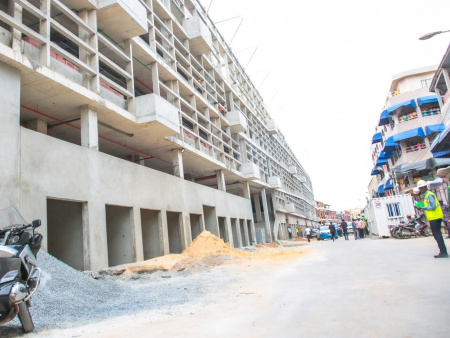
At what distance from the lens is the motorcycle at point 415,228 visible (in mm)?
17438

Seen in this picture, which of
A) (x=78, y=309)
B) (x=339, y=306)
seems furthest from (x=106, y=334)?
(x=339, y=306)

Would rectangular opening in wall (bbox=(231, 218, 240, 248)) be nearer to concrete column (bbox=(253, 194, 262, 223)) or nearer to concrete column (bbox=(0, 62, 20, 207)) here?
concrete column (bbox=(253, 194, 262, 223))

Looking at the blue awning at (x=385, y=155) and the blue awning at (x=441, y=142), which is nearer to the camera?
the blue awning at (x=441, y=142)

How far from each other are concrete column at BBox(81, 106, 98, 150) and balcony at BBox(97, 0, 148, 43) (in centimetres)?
485

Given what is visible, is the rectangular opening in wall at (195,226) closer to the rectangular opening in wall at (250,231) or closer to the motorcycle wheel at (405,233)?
the rectangular opening in wall at (250,231)

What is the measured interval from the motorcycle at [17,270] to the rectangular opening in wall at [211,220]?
20111mm

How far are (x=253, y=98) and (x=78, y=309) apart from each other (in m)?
43.1

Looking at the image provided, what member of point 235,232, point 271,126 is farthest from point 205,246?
point 271,126

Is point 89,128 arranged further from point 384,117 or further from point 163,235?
point 384,117

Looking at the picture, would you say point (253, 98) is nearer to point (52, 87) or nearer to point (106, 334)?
point (52, 87)

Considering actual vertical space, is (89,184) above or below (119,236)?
above

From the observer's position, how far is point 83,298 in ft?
22.2

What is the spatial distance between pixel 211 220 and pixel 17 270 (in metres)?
21.2

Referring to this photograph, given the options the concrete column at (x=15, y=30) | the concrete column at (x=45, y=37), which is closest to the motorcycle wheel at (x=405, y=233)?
the concrete column at (x=45, y=37)
